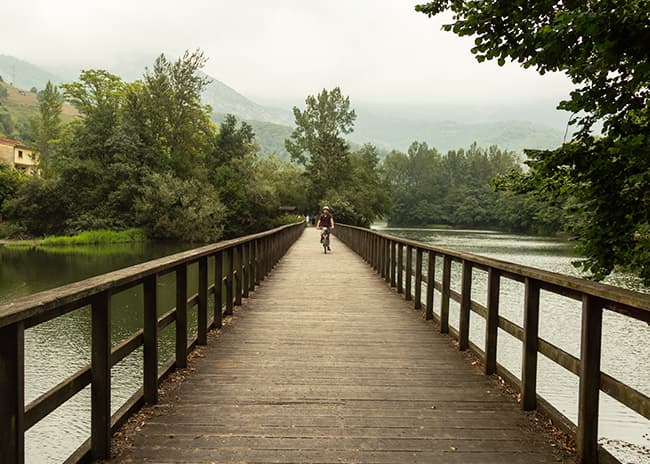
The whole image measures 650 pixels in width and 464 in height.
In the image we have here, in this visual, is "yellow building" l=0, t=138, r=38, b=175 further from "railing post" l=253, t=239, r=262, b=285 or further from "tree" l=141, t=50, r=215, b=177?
"railing post" l=253, t=239, r=262, b=285

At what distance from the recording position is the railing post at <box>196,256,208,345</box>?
502cm

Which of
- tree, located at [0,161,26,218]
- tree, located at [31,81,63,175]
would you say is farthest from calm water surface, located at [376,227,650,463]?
tree, located at [31,81,63,175]

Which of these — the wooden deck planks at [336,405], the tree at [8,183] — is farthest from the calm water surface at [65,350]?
the tree at [8,183]

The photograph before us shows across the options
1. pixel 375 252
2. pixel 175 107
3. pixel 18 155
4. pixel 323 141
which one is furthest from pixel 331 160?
pixel 375 252

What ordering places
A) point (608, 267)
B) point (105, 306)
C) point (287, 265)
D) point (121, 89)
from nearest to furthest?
point (105, 306)
point (608, 267)
point (287, 265)
point (121, 89)

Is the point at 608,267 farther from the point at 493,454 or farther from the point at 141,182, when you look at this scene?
the point at 141,182

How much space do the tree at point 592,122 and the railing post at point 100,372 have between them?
338cm

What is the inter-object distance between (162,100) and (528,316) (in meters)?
47.6

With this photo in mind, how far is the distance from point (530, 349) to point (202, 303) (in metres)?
2.90

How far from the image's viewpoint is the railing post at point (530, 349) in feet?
11.9

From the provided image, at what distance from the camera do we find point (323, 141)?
66.5 m

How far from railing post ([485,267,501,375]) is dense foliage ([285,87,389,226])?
5285 centimetres

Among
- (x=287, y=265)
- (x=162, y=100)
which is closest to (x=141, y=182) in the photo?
(x=162, y=100)

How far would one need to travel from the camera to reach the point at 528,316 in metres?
3.67
